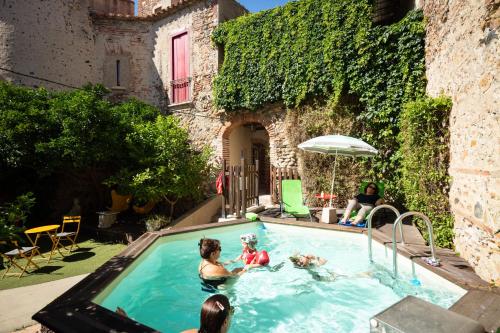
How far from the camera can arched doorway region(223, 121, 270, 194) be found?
39.3 ft

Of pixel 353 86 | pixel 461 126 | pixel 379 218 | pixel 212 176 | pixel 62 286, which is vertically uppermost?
pixel 353 86

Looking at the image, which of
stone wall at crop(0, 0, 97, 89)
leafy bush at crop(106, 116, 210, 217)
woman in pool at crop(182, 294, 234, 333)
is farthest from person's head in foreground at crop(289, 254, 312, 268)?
stone wall at crop(0, 0, 97, 89)

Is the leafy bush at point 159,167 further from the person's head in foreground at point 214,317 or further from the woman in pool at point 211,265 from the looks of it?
the person's head in foreground at point 214,317

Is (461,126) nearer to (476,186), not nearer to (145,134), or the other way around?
(476,186)

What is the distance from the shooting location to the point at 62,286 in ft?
14.7

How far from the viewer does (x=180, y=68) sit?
13086 mm

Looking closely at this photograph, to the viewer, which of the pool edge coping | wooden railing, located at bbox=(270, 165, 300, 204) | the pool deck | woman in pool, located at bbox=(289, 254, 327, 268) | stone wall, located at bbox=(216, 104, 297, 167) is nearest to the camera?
the pool edge coping

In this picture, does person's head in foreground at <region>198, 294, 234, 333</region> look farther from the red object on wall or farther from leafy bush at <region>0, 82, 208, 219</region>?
the red object on wall

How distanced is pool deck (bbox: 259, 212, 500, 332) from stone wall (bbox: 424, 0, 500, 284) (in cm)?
18

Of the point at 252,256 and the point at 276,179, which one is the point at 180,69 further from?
the point at 252,256

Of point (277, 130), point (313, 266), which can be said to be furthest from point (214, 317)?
point (277, 130)

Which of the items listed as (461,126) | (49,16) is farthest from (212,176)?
(49,16)

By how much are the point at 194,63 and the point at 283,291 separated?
36.8ft

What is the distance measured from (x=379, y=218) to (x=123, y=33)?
1453 centimetres
